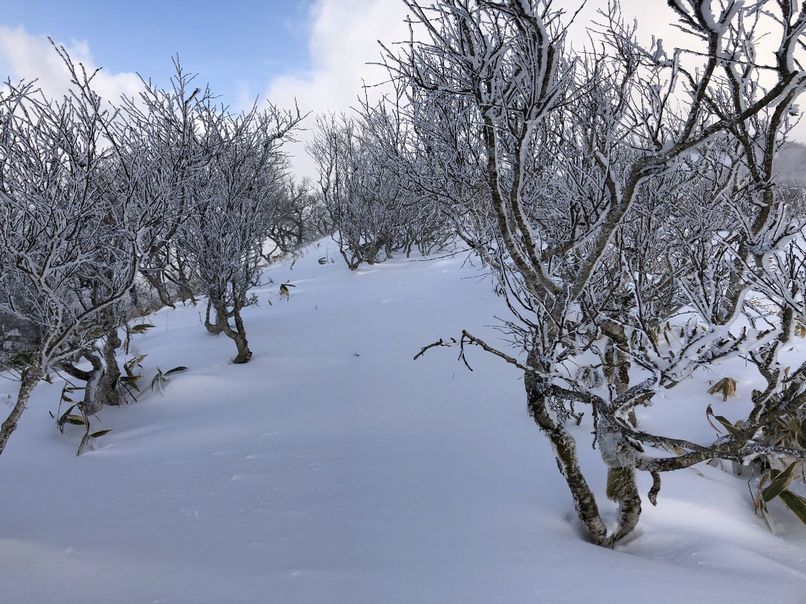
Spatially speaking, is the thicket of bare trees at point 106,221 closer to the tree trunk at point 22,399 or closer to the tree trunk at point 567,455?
the tree trunk at point 22,399

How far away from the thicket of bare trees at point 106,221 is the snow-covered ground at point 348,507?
0.83 m

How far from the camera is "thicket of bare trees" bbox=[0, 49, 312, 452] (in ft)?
9.80

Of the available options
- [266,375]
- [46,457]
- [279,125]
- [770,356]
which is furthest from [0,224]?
[279,125]

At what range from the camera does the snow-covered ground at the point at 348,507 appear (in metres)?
2.22

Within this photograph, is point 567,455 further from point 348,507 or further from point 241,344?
point 241,344

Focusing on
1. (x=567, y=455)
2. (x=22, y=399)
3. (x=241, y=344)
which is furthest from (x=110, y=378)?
(x=567, y=455)

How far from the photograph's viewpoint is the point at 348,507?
10.2 ft

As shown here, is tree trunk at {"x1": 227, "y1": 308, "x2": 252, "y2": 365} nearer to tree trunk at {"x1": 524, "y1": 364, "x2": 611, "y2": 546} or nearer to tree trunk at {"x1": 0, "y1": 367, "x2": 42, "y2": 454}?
tree trunk at {"x1": 0, "y1": 367, "x2": 42, "y2": 454}

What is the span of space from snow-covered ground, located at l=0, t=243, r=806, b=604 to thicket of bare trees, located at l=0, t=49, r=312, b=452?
2.73 feet

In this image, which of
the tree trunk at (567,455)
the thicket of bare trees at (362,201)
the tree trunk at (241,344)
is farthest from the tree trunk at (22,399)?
the thicket of bare trees at (362,201)

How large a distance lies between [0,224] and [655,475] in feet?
14.1

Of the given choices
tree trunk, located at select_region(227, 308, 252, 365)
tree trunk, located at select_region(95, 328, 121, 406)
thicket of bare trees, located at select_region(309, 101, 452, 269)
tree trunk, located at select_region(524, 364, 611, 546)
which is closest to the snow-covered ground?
tree trunk, located at select_region(524, 364, 611, 546)

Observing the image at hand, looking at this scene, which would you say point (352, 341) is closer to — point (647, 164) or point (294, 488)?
point (294, 488)

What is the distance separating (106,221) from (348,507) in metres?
4.27
